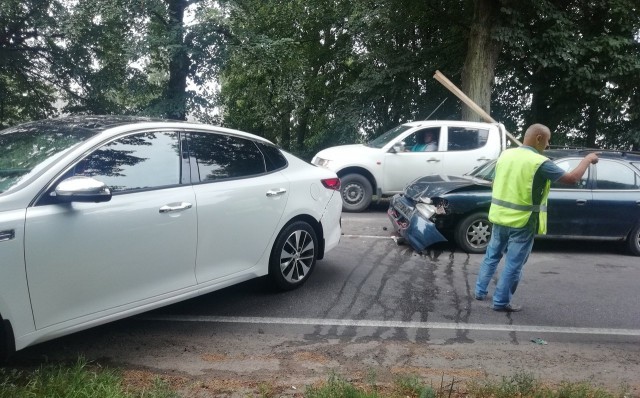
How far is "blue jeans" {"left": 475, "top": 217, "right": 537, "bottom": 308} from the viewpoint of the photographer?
528 cm

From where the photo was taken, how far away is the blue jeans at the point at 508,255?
5.28 meters

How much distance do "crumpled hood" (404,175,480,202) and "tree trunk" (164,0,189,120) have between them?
7737 millimetres

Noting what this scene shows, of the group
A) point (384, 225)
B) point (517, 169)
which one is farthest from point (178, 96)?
point (517, 169)

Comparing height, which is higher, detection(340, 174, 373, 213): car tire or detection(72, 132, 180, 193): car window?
detection(72, 132, 180, 193): car window

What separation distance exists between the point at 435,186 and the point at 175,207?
4473 millimetres

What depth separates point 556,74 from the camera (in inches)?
631

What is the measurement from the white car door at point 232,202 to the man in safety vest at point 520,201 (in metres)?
2.05

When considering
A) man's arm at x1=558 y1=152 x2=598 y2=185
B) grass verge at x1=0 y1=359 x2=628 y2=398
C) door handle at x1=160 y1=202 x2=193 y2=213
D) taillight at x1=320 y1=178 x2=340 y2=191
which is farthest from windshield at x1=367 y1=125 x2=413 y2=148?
grass verge at x1=0 y1=359 x2=628 y2=398

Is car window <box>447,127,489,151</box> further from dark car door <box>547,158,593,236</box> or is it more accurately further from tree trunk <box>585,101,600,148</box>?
tree trunk <box>585,101,600,148</box>

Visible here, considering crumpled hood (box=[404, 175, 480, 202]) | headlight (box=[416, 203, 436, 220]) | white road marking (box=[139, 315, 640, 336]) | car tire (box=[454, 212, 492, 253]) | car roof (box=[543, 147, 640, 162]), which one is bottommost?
white road marking (box=[139, 315, 640, 336])

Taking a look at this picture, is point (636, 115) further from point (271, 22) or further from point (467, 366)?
point (467, 366)

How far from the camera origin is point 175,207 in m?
4.36

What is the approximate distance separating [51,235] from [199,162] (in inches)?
57.9

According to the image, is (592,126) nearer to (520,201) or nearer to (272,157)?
(520,201)
